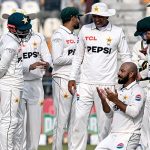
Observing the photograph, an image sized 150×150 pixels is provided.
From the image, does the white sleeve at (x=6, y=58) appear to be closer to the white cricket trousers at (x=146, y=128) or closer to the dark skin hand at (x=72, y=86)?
the dark skin hand at (x=72, y=86)

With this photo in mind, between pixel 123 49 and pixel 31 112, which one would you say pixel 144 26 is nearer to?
pixel 123 49

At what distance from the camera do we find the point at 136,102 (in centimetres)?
1114

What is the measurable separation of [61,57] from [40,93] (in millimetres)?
610

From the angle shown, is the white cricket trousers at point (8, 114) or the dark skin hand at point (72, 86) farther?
the dark skin hand at point (72, 86)

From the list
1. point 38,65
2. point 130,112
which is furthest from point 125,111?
point 38,65

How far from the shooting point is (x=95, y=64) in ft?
40.6

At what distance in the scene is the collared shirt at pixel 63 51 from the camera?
13180mm

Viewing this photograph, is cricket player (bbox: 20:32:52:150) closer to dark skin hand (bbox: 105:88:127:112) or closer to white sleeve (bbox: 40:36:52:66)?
white sleeve (bbox: 40:36:52:66)

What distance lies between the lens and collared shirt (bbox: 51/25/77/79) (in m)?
13.2

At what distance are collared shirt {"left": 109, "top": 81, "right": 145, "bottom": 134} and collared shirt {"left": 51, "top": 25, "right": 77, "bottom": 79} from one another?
6.76 ft

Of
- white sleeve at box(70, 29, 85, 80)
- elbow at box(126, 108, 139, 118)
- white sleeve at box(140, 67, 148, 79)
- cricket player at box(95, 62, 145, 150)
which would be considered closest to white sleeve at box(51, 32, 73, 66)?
white sleeve at box(70, 29, 85, 80)

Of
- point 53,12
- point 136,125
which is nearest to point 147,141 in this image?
point 136,125

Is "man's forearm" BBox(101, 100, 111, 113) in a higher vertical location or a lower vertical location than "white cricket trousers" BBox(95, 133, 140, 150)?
higher

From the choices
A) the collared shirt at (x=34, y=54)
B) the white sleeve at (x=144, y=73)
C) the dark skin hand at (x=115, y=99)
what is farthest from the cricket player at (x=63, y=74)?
the dark skin hand at (x=115, y=99)
